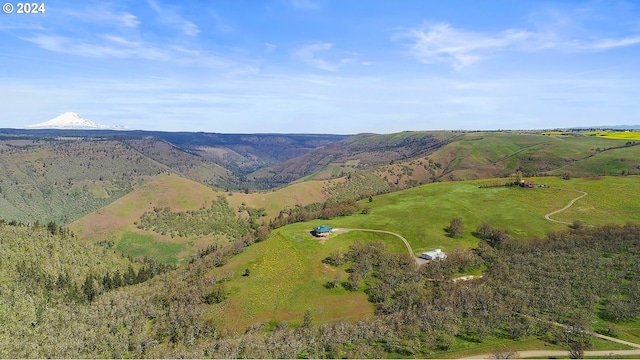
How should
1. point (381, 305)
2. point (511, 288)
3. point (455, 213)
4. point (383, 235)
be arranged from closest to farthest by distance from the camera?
1. point (511, 288)
2. point (381, 305)
3. point (383, 235)
4. point (455, 213)

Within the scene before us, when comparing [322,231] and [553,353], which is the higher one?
[322,231]

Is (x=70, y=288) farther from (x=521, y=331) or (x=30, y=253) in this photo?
(x=521, y=331)

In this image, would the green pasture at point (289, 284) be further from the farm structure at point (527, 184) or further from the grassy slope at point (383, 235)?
the farm structure at point (527, 184)

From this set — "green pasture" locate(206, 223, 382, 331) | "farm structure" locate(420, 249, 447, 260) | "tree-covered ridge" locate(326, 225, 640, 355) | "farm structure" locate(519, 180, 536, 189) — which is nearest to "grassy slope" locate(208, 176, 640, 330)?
"green pasture" locate(206, 223, 382, 331)

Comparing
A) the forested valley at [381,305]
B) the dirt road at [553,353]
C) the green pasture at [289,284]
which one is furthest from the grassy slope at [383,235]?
the dirt road at [553,353]

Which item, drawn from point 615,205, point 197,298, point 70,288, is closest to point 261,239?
point 197,298

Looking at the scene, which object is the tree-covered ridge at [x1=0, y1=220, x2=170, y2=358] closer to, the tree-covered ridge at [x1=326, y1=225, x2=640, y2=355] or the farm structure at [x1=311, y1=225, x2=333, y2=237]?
the farm structure at [x1=311, y1=225, x2=333, y2=237]

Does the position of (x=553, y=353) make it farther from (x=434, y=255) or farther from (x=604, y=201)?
(x=604, y=201)

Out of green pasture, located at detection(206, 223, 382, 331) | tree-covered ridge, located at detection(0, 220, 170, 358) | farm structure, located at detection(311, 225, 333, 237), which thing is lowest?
tree-covered ridge, located at detection(0, 220, 170, 358)

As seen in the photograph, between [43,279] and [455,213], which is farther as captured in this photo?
[455,213]

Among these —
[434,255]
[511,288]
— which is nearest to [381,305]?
[434,255]
